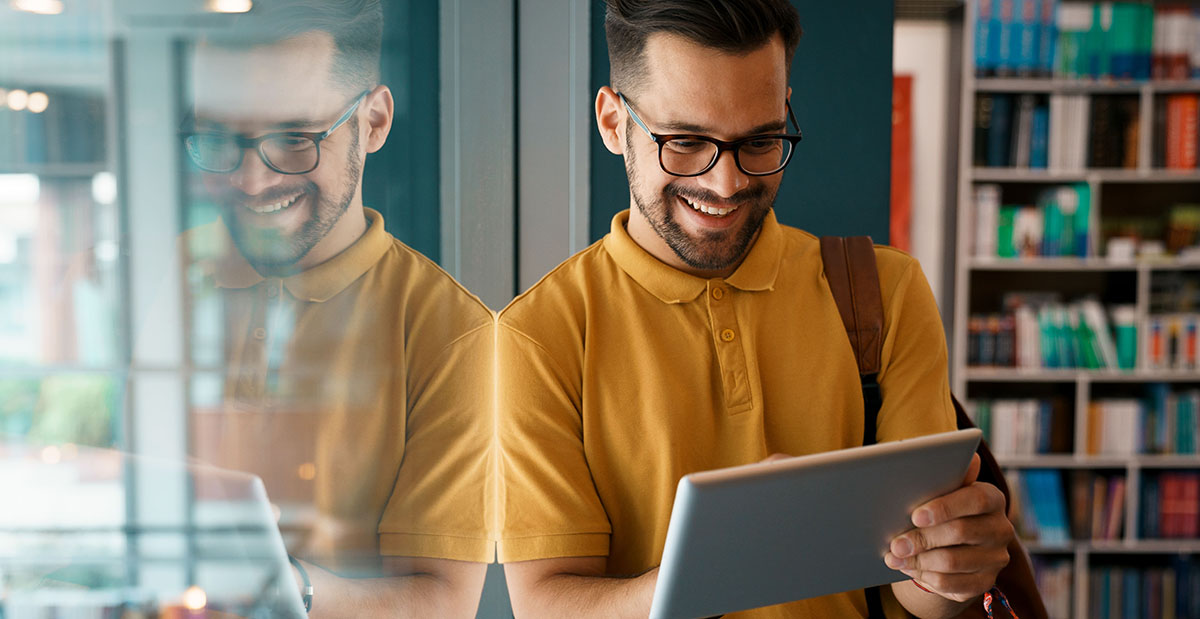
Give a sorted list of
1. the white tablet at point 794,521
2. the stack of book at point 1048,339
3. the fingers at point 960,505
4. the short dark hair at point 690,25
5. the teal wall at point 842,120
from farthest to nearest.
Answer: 1. the stack of book at point 1048,339
2. the teal wall at point 842,120
3. the short dark hair at point 690,25
4. the fingers at point 960,505
5. the white tablet at point 794,521

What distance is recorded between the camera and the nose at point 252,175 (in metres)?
0.44

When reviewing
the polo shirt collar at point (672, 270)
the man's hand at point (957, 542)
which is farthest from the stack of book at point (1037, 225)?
the man's hand at point (957, 542)

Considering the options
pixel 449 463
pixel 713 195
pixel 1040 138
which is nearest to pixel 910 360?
pixel 713 195

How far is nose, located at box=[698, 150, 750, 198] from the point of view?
1098 millimetres

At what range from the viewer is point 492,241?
107 cm

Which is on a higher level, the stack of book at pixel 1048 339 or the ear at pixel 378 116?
the ear at pixel 378 116

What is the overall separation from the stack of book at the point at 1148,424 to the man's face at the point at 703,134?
8.12 ft

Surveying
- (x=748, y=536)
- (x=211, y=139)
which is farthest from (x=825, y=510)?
(x=211, y=139)

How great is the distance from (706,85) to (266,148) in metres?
0.71

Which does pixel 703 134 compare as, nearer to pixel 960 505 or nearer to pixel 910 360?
pixel 910 360

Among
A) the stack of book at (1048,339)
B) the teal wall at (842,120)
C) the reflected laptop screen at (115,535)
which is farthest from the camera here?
the stack of book at (1048,339)

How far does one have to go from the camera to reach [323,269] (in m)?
0.60

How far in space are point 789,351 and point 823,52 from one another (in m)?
0.48

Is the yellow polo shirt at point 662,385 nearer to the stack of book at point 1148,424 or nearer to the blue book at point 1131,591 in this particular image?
the stack of book at point 1148,424
